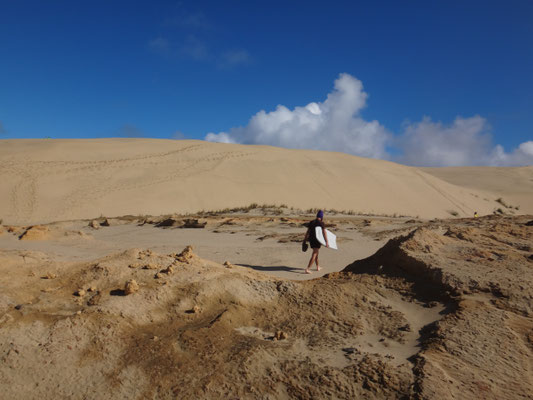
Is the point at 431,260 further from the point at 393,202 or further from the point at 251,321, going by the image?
the point at 393,202

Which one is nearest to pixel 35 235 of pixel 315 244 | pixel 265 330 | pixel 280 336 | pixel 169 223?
pixel 169 223

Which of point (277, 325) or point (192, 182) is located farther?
point (192, 182)

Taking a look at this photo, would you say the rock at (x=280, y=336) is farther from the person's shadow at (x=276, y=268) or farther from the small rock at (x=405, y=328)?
the person's shadow at (x=276, y=268)

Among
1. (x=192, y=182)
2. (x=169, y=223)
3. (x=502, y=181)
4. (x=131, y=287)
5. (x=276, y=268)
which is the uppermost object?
(x=502, y=181)

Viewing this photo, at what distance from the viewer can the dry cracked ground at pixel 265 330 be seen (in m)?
2.62

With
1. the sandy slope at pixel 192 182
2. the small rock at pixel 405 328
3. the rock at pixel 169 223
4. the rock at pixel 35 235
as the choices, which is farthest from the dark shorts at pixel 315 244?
the sandy slope at pixel 192 182

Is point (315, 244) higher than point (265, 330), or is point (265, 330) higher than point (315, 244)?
point (315, 244)

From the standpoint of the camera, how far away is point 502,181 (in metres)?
43.3

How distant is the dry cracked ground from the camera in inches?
103

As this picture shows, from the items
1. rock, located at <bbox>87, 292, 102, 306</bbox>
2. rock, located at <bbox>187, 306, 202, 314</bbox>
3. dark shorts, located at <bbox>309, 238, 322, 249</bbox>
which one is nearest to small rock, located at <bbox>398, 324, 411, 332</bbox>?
rock, located at <bbox>187, 306, 202, 314</bbox>

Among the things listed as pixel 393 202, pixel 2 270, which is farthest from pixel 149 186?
pixel 2 270

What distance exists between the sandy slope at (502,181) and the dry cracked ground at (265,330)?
3096cm

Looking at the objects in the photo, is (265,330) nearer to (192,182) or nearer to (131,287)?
(131,287)

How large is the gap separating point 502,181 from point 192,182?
3619 cm
